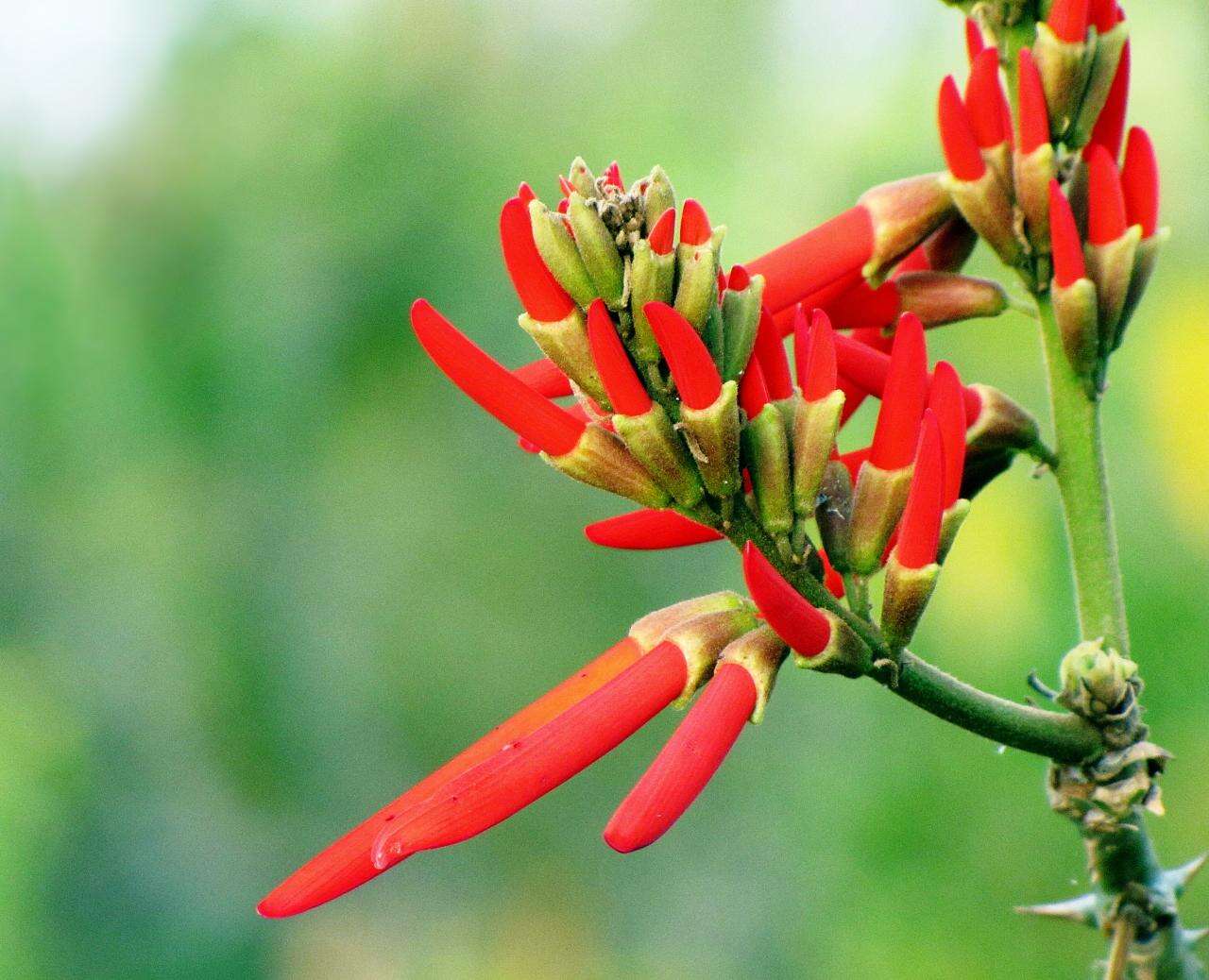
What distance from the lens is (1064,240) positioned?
79cm

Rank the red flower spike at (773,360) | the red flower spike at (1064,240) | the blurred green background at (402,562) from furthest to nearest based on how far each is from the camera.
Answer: the blurred green background at (402,562) < the red flower spike at (1064,240) < the red flower spike at (773,360)

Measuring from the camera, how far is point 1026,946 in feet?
12.5

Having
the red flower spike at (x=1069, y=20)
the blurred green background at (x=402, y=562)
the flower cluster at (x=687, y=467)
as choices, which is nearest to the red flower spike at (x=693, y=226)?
the flower cluster at (x=687, y=467)

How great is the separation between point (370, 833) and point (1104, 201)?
A: 53 centimetres

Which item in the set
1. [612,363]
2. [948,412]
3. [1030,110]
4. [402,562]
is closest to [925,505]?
[948,412]

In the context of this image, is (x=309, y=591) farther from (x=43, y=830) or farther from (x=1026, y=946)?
(x=1026, y=946)

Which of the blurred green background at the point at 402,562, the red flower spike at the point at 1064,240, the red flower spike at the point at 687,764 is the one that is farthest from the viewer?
the blurred green background at the point at 402,562

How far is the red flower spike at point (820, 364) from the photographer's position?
2.19 feet

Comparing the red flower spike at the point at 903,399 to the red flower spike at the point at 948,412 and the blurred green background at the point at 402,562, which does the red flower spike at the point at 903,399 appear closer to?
the red flower spike at the point at 948,412

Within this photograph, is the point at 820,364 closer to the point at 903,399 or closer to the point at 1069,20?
the point at 903,399

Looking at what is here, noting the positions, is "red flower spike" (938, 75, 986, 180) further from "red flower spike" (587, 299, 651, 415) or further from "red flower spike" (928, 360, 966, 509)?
"red flower spike" (587, 299, 651, 415)

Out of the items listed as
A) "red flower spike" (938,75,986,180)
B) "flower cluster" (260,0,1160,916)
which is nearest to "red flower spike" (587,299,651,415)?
"flower cluster" (260,0,1160,916)

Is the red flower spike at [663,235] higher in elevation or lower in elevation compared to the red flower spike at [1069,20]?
higher

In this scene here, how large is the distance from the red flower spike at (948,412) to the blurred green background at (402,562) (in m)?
3.02
